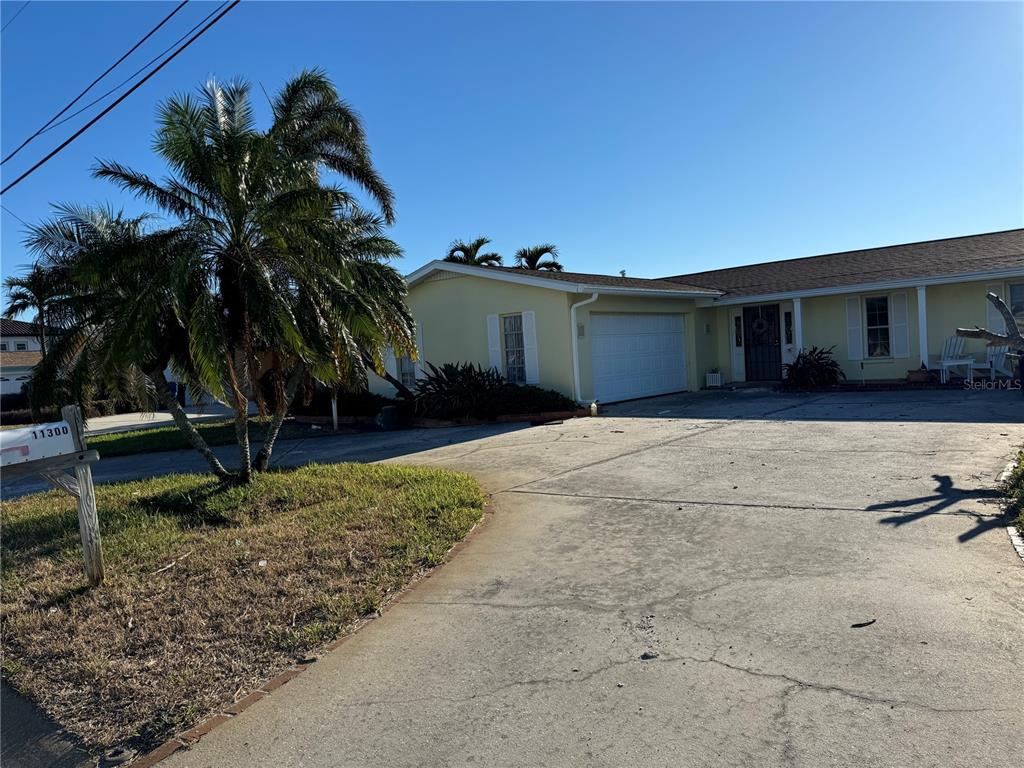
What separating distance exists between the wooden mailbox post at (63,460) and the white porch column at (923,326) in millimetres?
16858

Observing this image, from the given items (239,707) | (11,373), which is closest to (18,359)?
(11,373)

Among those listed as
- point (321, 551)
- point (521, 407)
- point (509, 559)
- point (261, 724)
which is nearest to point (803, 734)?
point (261, 724)

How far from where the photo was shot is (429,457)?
11188mm

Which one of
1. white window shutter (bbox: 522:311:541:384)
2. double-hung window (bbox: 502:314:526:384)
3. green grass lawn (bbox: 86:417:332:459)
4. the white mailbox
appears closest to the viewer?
the white mailbox

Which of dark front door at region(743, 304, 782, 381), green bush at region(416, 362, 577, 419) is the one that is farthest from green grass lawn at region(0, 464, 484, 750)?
dark front door at region(743, 304, 782, 381)

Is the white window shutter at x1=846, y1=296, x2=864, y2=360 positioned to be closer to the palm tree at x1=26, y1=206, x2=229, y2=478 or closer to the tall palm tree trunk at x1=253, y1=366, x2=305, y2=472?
the tall palm tree trunk at x1=253, y1=366, x2=305, y2=472

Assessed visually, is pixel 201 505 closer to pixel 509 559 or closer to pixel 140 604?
pixel 140 604

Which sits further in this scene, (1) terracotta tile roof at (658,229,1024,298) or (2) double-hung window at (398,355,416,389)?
(2) double-hung window at (398,355,416,389)

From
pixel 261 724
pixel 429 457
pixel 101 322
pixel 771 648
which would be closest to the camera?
pixel 261 724

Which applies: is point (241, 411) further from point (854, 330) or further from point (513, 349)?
point (854, 330)

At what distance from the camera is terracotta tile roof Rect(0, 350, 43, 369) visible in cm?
3847

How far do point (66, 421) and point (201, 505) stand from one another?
110 inches

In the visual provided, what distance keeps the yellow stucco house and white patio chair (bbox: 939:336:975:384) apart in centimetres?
35

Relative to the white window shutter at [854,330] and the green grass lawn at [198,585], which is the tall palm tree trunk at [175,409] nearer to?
the green grass lawn at [198,585]
